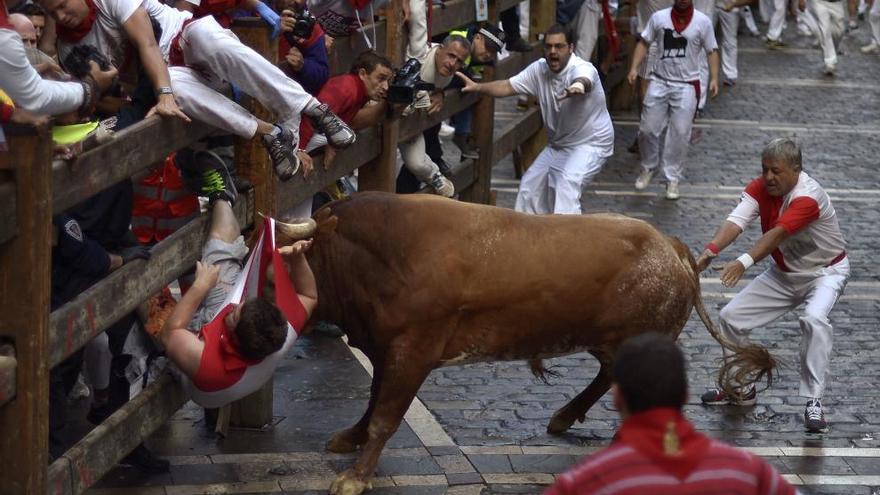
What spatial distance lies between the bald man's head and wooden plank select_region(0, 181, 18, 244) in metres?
1.13

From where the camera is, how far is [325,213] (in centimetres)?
768

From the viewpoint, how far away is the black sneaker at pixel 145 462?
298 inches

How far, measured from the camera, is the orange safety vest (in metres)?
7.95

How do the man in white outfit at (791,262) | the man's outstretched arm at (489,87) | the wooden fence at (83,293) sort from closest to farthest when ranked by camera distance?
the wooden fence at (83,293) < the man in white outfit at (791,262) < the man's outstretched arm at (489,87)

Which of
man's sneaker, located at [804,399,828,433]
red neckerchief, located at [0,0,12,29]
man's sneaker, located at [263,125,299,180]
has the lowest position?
man's sneaker, located at [804,399,828,433]

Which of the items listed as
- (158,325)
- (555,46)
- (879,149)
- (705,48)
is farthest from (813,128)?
(158,325)

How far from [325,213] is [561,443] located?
196cm

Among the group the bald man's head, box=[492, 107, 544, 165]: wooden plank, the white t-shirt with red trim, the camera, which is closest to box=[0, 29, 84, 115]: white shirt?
the bald man's head

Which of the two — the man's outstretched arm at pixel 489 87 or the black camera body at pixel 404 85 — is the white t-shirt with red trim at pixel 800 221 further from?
the man's outstretched arm at pixel 489 87

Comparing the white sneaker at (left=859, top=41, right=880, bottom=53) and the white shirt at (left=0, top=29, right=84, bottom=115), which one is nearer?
the white shirt at (left=0, top=29, right=84, bottom=115)

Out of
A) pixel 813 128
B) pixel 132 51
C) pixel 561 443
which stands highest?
pixel 132 51

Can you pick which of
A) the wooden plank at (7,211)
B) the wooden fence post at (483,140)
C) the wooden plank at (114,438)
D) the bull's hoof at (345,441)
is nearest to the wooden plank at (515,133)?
the wooden fence post at (483,140)

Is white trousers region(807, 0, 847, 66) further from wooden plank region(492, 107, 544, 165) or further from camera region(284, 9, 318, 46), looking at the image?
camera region(284, 9, 318, 46)

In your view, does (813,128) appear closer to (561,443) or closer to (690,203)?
(690,203)
